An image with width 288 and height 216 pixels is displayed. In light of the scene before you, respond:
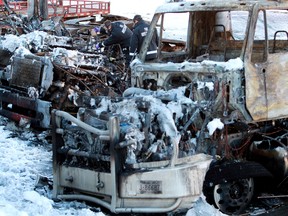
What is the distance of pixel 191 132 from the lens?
5211 mm

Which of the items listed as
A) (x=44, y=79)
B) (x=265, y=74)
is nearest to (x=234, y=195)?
(x=265, y=74)

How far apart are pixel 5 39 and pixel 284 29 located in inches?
218

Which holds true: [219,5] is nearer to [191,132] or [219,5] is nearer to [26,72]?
[191,132]

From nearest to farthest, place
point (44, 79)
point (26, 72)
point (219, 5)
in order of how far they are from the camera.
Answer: point (219, 5), point (44, 79), point (26, 72)

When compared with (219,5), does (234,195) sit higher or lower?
lower

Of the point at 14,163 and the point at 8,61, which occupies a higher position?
the point at 8,61

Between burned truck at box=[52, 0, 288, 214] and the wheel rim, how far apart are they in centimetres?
1

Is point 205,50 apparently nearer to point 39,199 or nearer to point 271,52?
point 271,52

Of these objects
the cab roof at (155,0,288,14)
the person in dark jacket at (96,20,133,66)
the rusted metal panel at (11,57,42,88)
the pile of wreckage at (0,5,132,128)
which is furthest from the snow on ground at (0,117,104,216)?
the person in dark jacket at (96,20,133,66)

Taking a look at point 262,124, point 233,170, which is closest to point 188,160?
point 233,170

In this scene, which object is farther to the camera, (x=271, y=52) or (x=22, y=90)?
(x=22, y=90)

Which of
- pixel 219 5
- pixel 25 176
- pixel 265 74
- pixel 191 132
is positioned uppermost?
pixel 219 5

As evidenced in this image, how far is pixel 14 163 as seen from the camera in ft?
21.0

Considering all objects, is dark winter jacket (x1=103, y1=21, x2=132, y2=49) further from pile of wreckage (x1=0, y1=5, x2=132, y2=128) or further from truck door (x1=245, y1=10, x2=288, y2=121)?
truck door (x1=245, y1=10, x2=288, y2=121)
